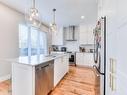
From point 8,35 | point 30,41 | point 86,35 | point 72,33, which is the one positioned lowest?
point 30,41

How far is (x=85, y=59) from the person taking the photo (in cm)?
636

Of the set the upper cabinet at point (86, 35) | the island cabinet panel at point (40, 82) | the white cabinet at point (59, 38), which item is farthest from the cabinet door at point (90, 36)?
the island cabinet panel at point (40, 82)

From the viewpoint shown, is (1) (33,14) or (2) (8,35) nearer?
(1) (33,14)

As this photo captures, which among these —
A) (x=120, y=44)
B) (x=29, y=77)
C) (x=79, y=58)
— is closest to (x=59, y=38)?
(x=79, y=58)

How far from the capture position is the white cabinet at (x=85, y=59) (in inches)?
246

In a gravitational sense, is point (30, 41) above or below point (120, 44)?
above

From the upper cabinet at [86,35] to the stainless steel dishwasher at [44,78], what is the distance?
4.10 m

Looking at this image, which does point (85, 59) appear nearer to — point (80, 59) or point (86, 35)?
point (80, 59)

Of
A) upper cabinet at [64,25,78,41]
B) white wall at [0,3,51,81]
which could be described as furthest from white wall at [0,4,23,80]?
upper cabinet at [64,25,78,41]

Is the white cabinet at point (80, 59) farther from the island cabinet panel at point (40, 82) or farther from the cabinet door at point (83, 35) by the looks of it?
the island cabinet panel at point (40, 82)

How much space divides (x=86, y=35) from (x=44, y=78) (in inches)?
185

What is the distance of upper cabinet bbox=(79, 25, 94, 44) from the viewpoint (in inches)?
255

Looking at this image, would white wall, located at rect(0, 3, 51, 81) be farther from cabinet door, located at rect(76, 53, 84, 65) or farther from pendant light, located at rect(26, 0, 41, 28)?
cabinet door, located at rect(76, 53, 84, 65)

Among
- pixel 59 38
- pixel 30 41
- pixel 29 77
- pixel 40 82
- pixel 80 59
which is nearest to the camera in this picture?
pixel 29 77
